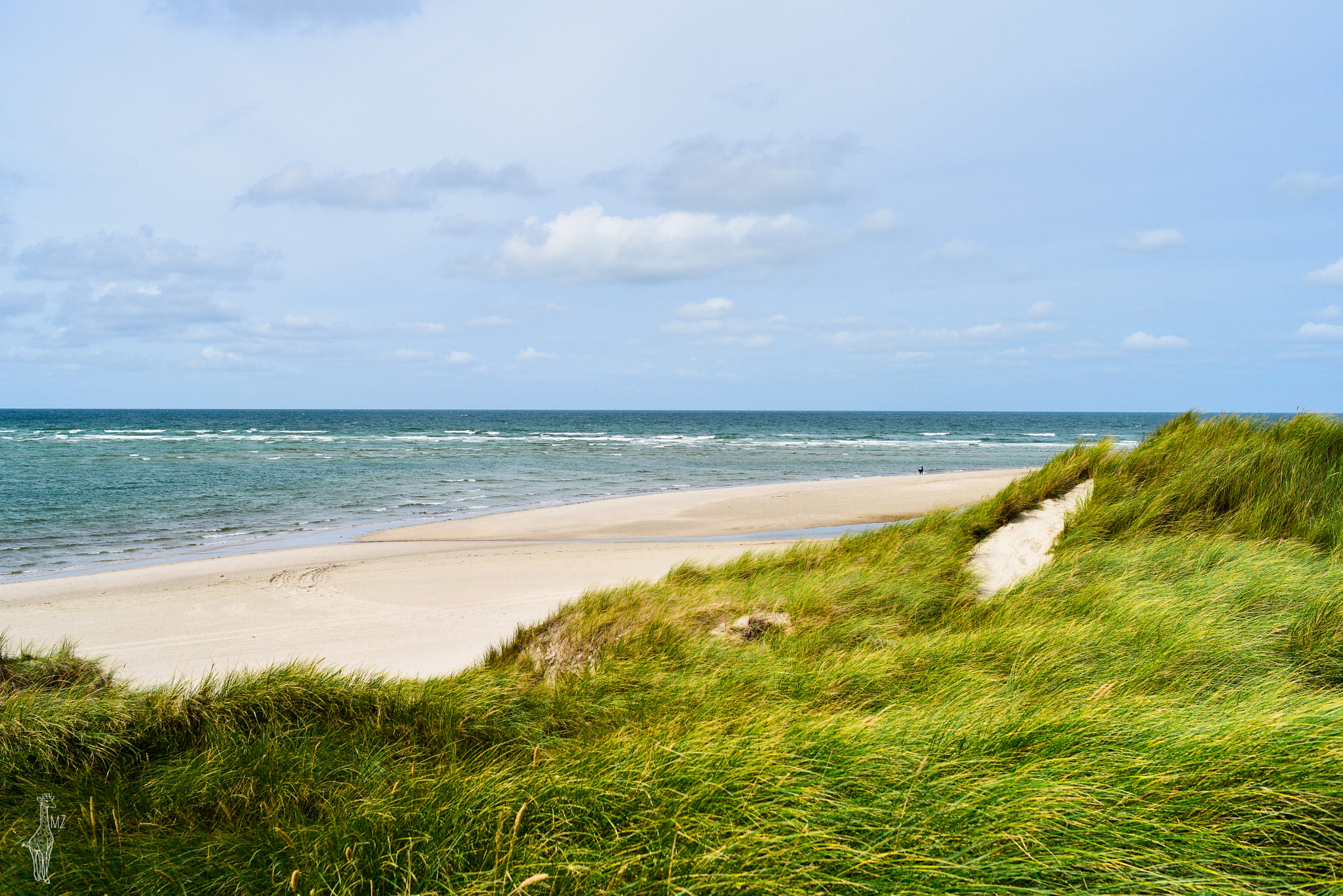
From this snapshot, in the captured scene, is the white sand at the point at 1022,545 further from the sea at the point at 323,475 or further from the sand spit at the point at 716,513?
the sand spit at the point at 716,513

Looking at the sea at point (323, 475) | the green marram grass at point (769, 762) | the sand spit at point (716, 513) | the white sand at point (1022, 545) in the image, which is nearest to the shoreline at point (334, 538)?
the sea at point (323, 475)

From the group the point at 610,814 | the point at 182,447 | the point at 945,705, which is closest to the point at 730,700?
the point at 945,705

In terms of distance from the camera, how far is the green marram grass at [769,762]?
212cm

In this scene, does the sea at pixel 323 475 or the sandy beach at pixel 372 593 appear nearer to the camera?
the sandy beach at pixel 372 593

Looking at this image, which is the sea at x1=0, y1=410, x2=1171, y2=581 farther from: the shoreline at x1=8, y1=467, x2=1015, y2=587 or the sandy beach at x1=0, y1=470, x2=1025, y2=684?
the sandy beach at x1=0, y1=470, x2=1025, y2=684

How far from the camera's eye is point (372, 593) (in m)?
12.0

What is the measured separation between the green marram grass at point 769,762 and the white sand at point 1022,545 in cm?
158

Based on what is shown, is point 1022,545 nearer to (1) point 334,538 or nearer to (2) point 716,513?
(2) point 716,513

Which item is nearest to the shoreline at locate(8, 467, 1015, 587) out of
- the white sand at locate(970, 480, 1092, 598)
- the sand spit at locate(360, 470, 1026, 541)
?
the sand spit at locate(360, 470, 1026, 541)

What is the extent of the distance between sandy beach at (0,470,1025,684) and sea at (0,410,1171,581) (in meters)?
2.47

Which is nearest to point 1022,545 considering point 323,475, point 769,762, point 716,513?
point 769,762

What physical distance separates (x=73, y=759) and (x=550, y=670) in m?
3.28

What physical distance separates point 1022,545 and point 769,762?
6969 mm

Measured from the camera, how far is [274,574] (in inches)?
526
